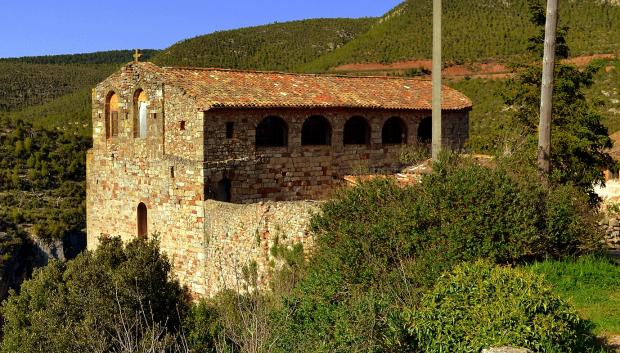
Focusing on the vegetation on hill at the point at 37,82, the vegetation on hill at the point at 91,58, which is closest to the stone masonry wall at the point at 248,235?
the vegetation on hill at the point at 37,82

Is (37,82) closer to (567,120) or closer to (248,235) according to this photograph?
(248,235)

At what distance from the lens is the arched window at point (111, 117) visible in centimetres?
2172


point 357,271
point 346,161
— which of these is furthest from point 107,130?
point 357,271

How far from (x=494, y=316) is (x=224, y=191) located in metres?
11.9

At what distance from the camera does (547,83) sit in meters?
14.7

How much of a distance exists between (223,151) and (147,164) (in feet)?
9.25

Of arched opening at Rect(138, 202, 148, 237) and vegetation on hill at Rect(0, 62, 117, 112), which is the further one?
vegetation on hill at Rect(0, 62, 117, 112)

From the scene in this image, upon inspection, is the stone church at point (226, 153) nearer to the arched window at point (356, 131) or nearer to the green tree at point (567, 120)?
the arched window at point (356, 131)

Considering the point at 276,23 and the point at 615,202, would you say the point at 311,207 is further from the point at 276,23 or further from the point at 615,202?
the point at 276,23

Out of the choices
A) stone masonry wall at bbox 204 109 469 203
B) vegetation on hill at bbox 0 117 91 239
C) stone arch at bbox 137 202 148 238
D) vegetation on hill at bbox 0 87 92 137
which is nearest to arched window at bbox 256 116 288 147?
stone masonry wall at bbox 204 109 469 203

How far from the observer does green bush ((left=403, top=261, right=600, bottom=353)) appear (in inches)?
319

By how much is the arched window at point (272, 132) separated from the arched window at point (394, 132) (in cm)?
399

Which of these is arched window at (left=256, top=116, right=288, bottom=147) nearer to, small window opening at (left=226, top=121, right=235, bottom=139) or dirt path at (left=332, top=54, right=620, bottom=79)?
small window opening at (left=226, top=121, right=235, bottom=139)

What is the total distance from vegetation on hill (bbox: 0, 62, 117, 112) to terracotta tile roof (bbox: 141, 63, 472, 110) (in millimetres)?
36518
